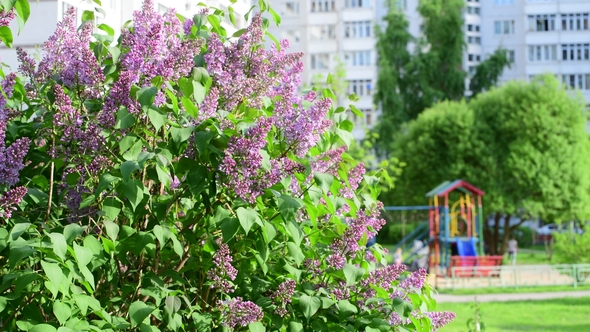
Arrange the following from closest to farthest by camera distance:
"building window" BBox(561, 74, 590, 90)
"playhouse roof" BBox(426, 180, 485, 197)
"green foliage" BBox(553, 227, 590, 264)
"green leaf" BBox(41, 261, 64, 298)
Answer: "green leaf" BBox(41, 261, 64, 298) < "green foliage" BBox(553, 227, 590, 264) < "playhouse roof" BBox(426, 180, 485, 197) < "building window" BBox(561, 74, 590, 90)

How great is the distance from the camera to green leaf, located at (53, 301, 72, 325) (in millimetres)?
2635

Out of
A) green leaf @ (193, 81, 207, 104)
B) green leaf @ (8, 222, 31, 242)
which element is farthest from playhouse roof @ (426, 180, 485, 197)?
green leaf @ (8, 222, 31, 242)

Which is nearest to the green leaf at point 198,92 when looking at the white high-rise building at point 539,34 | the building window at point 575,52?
the white high-rise building at point 539,34

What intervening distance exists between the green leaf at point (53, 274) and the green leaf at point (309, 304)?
0.91 metres

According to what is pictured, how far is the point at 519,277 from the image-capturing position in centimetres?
Answer: 2164

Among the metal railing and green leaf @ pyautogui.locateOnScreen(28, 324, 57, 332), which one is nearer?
green leaf @ pyautogui.locateOnScreen(28, 324, 57, 332)

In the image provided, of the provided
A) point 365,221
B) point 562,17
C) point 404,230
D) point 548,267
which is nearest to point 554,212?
point 404,230

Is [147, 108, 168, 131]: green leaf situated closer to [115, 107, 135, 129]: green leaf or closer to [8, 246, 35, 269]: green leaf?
[115, 107, 135, 129]: green leaf

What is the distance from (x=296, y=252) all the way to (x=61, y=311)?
895 millimetres

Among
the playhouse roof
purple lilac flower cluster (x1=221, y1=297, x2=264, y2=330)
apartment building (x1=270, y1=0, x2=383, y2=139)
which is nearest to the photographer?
purple lilac flower cluster (x1=221, y1=297, x2=264, y2=330)

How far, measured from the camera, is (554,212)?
3306 centimetres

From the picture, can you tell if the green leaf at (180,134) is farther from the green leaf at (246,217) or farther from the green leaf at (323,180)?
the green leaf at (323,180)

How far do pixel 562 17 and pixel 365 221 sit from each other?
180ft

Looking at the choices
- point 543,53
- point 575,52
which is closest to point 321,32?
point 543,53
